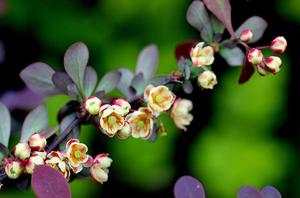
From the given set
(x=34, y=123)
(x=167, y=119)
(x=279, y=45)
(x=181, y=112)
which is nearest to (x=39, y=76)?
(x=34, y=123)

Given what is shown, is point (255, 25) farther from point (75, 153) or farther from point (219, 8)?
point (75, 153)

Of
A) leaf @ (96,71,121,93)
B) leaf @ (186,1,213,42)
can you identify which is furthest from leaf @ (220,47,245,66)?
leaf @ (96,71,121,93)

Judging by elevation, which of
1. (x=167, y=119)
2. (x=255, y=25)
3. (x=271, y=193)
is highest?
(x=255, y=25)

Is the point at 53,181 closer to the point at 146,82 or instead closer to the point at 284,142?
the point at 146,82

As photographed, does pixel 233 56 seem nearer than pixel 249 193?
No

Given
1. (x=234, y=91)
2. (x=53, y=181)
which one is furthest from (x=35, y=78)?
(x=234, y=91)

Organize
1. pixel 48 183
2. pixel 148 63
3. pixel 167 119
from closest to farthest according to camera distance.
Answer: pixel 48 183 → pixel 148 63 → pixel 167 119
